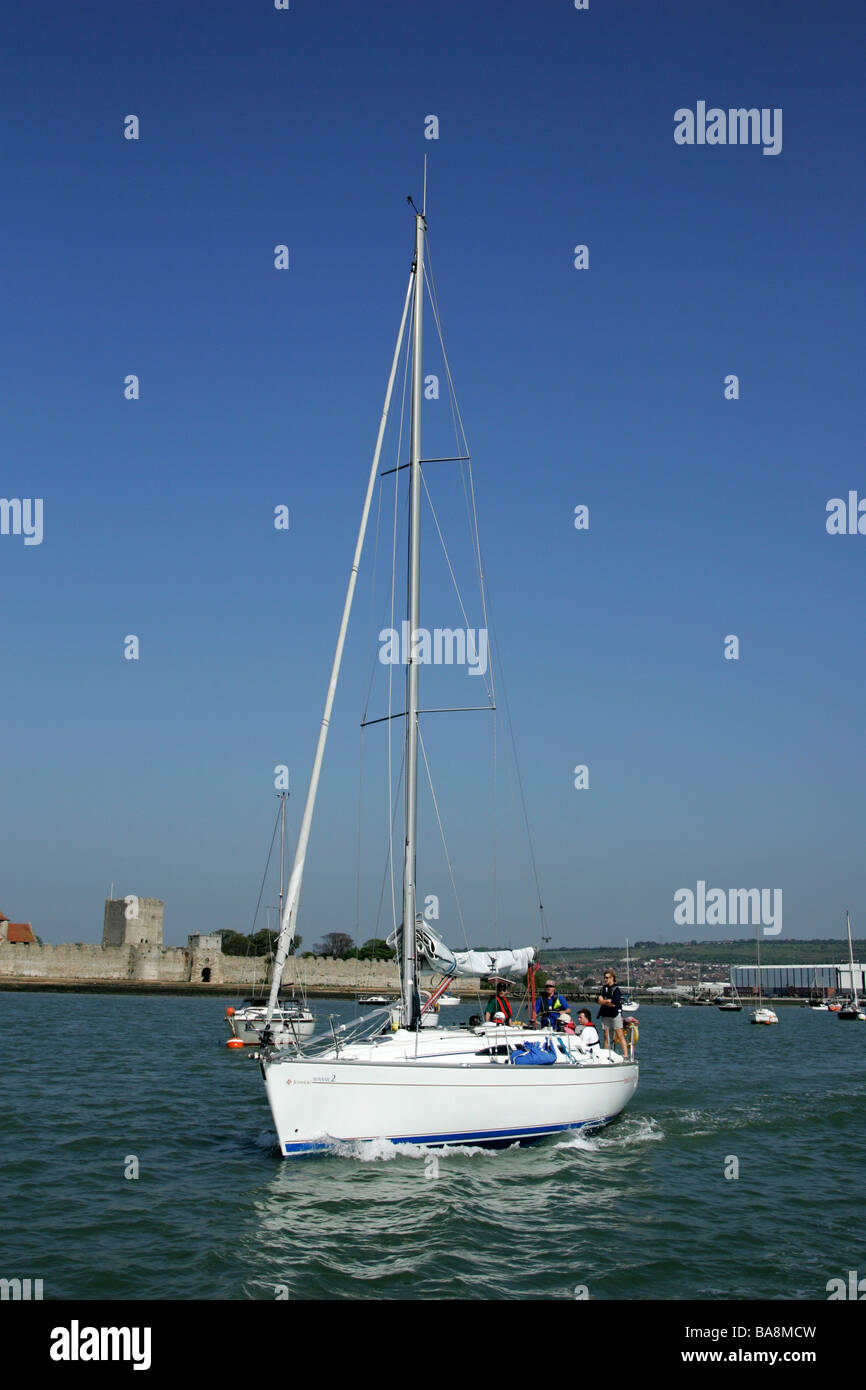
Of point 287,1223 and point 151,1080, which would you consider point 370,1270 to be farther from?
point 151,1080

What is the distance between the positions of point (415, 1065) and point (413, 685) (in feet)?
17.3

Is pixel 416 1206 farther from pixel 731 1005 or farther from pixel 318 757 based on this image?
pixel 731 1005

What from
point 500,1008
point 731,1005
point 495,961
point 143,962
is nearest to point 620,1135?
point 500,1008

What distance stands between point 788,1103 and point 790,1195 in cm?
934

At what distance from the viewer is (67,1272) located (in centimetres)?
886

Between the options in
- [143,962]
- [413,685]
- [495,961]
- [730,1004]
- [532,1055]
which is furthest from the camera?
[730,1004]

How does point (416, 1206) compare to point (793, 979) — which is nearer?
point (416, 1206)

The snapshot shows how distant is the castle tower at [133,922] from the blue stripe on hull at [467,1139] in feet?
257

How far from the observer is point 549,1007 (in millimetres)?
17422

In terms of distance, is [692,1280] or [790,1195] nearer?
[692,1280]

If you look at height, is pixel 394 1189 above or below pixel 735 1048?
above
